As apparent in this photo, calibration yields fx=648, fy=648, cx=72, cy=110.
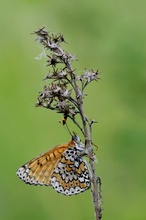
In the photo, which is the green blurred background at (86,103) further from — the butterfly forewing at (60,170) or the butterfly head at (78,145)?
the butterfly head at (78,145)

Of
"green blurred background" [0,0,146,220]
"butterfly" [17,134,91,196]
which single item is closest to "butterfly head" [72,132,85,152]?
"butterfly" [17,134,91,196]

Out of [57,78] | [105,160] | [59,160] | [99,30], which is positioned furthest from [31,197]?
[57,78]

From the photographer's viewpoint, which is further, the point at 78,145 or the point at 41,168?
the point at 41,168

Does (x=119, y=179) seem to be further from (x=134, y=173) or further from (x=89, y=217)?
(x=89, y=217)

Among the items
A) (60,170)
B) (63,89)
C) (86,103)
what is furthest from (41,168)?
(86,103)

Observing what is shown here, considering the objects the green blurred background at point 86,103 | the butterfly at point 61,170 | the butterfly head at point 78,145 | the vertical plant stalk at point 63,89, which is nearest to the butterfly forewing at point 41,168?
the butterfly at point 61,170

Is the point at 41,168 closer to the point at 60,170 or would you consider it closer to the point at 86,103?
the point at 60,170
